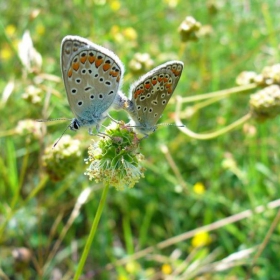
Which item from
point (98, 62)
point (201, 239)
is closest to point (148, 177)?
point (201, 239)

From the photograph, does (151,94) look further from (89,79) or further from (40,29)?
(40,29)

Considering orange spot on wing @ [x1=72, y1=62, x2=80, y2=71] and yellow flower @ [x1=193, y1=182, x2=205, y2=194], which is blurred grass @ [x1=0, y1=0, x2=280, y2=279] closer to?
yellow flower @ [x1=193, y1=182, x2=205, y2=194]

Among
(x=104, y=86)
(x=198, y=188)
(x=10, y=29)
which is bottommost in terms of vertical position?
(x=198, y=188)

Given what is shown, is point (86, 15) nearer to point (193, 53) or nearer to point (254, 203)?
point (193, 53)

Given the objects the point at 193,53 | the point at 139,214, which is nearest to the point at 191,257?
the point at 139,214

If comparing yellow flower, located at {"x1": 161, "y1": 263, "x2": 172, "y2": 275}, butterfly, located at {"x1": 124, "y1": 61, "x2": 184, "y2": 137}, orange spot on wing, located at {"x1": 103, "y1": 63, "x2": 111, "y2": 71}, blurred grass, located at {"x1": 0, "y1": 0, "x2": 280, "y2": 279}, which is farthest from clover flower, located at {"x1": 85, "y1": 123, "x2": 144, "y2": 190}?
yellow flower, located at {"x1": 161, "y1": 263, "x2": 172, "y2": 275}

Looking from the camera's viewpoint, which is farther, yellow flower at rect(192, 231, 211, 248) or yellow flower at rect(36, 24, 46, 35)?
yellow flower at rect(36, 24, 46, 35)
